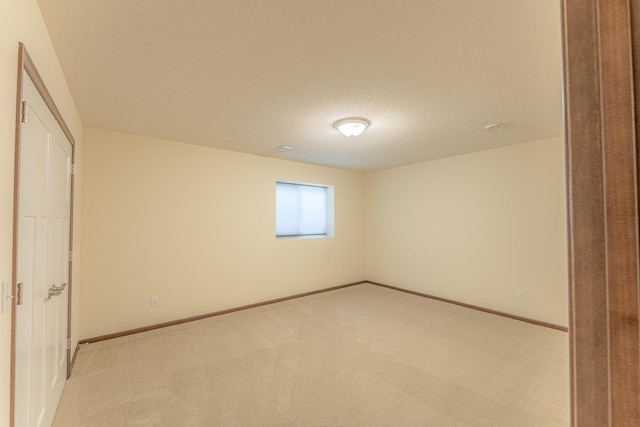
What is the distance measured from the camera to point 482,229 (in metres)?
4.10

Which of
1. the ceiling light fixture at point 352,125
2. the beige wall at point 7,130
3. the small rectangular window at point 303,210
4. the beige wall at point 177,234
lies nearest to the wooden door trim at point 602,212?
the beige wall at point 7,130

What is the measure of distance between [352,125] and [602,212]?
102 inches

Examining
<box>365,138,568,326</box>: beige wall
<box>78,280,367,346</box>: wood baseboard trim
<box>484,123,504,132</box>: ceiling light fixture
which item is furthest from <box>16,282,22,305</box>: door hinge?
<box>365,138,568,326</box>: beige wall

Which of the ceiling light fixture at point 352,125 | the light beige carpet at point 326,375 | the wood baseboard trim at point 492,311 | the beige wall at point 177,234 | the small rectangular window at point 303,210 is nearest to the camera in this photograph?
the light beige carpet at point 326,375

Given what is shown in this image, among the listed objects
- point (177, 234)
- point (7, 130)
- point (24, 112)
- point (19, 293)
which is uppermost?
point (24, 112)

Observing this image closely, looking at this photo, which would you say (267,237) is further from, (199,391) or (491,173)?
(491,173)

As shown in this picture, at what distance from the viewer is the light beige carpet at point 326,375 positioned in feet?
6.31

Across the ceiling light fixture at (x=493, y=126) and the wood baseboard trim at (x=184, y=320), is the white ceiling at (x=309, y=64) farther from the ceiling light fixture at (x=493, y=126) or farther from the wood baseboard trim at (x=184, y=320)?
the wood baseboard trim at (x=184, y=320)

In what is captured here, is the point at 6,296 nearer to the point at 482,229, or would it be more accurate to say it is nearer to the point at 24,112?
the point at 24,112

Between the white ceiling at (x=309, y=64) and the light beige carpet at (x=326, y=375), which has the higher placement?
the white ceiling at (x=309, y=64)

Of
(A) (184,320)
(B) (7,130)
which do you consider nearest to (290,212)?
(A) (184,320)

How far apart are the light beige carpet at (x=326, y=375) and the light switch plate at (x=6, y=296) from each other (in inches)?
49.9

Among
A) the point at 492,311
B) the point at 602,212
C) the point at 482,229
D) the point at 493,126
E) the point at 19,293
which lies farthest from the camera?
the point at 482,229

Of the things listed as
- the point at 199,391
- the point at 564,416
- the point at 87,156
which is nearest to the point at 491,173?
the point at 564,416
